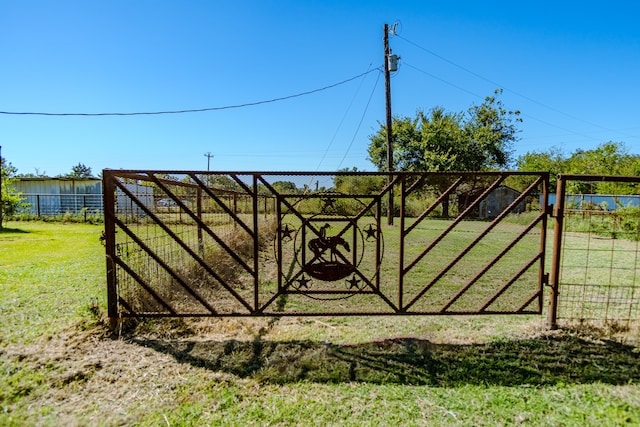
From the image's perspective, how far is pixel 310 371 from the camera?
2887mm

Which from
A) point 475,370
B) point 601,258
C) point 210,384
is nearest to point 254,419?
point 210,384

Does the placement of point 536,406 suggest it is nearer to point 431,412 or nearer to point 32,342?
point 431,412

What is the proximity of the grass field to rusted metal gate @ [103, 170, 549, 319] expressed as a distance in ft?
0.93

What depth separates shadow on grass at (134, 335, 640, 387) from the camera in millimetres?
2797

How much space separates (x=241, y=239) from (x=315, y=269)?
15.6 ft

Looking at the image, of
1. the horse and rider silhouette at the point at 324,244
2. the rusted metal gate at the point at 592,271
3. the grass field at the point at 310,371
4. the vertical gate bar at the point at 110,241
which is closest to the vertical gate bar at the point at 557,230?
the rusted metal gate at the point at 592,271

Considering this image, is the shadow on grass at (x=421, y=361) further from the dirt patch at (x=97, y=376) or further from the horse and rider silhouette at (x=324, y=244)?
the horse and rider silhouette at (x=324, y=244)

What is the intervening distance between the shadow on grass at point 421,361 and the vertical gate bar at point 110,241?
51 cm

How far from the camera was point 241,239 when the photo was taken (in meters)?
7.93

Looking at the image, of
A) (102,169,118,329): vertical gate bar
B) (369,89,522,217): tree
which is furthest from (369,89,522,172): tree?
(102,169,118,329): vertical gate bar

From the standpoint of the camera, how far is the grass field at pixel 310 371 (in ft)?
7.70

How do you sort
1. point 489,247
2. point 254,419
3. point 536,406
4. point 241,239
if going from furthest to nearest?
point 489,247, point 241,239, point 536,406, point 254,419

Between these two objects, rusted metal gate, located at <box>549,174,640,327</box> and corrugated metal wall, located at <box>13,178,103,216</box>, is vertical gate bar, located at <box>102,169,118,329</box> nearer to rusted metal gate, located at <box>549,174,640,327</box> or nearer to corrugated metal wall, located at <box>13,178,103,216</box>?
rusted metal gate, located at <box>549,174,640,327</box>

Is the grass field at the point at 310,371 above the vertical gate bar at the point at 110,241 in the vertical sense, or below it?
below
